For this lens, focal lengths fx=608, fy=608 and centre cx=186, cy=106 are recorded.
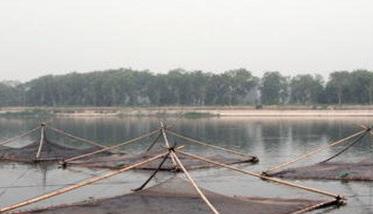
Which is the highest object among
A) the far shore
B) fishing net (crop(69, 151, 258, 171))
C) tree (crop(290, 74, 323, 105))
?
tree (crop(290, 74, 323, 105))

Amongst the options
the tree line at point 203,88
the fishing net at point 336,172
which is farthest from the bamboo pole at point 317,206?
the tree line at point 203,88

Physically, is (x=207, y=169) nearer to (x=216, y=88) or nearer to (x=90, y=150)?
(x=90, y=150)

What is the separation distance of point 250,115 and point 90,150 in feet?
191

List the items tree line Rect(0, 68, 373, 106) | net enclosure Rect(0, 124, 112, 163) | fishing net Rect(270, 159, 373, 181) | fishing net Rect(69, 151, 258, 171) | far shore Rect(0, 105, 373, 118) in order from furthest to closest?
tree line Rect(0, 68, 373, 106) < far shore Rect(0, 105, 373, 118) < net enclosure Rect(0, 124, 112, 163) < fishing net Rect(69, 151, 258, 171) < fishing net Rect(270, 159, 373, 181)

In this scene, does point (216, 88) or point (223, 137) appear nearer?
point (223, 137)

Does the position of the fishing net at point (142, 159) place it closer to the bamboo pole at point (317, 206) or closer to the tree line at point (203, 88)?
the bamboo pole at point (317, 206)

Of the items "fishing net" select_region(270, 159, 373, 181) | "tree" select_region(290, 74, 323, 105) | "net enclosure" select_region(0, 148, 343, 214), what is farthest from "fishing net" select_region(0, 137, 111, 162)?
"tree" select_region(290, 74, 323, 105)

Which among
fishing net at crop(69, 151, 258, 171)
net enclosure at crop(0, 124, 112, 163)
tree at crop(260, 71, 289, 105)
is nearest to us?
fishing net at crop(69, 151, 258, 171)

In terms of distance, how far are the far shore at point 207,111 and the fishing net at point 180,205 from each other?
63.0m

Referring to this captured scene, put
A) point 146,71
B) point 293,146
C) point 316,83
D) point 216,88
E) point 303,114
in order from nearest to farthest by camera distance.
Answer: point 293,146, point 303,114, point 316,83, point 216,88, point 146,71

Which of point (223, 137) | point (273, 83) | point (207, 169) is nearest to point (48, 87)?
point (273, 83)

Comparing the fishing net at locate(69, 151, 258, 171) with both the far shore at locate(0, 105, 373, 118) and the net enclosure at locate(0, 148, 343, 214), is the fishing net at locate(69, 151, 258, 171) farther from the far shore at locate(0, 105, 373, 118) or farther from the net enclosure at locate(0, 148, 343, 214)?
the far shore at locate(0, 105, 373, 118)

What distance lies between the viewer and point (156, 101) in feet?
336

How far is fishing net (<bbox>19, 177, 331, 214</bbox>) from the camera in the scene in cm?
1438
